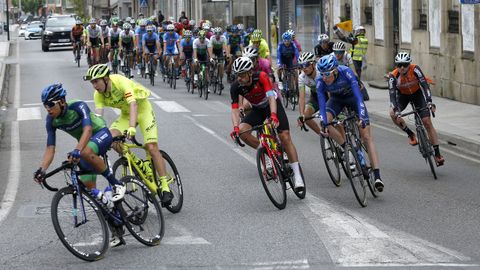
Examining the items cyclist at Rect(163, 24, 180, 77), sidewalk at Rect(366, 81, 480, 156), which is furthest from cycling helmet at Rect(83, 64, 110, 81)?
cyclist at Rect(163, 24, 180, 77)

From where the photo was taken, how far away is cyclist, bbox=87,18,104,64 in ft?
132

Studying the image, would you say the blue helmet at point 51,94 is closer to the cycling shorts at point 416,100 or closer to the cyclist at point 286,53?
the cycling shorts at point 416,100

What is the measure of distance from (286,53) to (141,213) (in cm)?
1515

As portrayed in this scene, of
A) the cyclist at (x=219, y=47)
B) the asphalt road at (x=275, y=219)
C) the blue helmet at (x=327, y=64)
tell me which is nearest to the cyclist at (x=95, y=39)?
the cyclist at (x=219, y=47)

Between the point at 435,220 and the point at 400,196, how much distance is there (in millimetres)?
1705

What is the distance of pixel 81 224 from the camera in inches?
369

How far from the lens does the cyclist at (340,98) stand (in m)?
12.4

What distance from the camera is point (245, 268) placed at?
350 inches

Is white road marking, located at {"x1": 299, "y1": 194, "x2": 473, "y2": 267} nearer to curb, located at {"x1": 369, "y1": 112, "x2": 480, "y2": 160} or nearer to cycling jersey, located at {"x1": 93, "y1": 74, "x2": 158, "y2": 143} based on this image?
cycling jersey, located at {"x1": 93, "y1": 74, "x2": 158, "y2": 143}

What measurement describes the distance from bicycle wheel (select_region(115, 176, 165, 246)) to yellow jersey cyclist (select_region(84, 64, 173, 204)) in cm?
81

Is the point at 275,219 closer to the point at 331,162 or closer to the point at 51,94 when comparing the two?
the point at 331,162

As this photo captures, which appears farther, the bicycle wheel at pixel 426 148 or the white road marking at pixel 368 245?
the bicycle wheel at pixel 426 148

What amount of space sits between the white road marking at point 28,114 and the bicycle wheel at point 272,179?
44.1 ft

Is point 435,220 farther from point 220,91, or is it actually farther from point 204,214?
point 220,91
